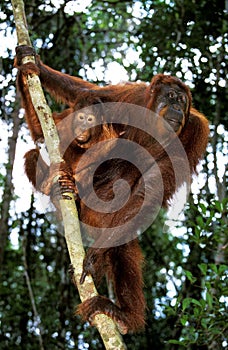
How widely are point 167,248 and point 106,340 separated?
13.0 feet

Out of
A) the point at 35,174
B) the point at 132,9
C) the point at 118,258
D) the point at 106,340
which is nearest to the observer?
the point at 106,340

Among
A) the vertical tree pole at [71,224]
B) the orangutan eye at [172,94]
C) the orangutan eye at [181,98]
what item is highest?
the orangutan eye at [172,94]

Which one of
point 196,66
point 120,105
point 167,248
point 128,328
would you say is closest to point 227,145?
point 196,66

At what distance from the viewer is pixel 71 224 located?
321 cm

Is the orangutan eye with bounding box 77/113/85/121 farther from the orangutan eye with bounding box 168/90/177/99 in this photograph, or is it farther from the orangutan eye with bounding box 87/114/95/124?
the orangutan eye with bounding box 168/90/177/99

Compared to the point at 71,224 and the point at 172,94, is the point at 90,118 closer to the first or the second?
the point at 172,94

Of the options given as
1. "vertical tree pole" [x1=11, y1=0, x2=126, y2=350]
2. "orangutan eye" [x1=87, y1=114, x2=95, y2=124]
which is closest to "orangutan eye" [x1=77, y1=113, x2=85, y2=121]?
"orangutan eye" [x1=87, y1=114, x2=95, y2=124]

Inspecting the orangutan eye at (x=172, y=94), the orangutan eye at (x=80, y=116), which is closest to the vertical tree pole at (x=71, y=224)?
the orangutan eye at (x=80, y=116)

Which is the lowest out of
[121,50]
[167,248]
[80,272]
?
[80,272]

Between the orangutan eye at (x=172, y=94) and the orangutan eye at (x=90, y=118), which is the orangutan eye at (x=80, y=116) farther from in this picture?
the orangutan eye at (x=172, y=94)

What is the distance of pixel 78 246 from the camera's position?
10.4 ft

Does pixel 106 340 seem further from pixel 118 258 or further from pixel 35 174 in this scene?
pixel 35 174

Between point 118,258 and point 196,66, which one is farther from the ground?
point 196,66

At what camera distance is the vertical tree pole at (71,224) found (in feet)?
9.52
